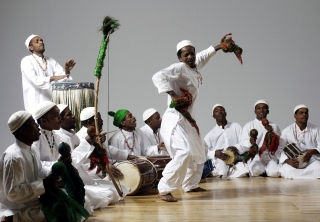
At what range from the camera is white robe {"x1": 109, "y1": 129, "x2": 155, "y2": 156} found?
306 inches

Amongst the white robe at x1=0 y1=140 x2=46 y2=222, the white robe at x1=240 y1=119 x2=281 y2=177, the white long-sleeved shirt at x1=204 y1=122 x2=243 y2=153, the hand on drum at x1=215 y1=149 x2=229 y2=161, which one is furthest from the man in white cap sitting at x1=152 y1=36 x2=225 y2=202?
the white long-sleeved shirt at x1=204 y1=122 x2=243 y2=153

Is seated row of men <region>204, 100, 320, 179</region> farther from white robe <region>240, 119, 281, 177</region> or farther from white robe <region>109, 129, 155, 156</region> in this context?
white robe <region>109, 129, 155, 156</region>

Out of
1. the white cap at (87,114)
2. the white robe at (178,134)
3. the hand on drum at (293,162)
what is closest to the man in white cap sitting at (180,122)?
the white robe at (178,134)

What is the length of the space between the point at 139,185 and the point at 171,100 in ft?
3.51

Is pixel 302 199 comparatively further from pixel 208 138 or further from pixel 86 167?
pixel 208 138

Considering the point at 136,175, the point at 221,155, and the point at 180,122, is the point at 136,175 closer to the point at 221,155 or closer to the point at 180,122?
the point at 180,122

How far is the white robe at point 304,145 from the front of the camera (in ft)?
27.4

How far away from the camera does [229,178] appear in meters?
8.69

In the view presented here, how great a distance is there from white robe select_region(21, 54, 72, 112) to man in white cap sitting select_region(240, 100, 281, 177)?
123 inches

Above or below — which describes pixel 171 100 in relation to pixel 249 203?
above

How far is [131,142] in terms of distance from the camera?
25.7ft

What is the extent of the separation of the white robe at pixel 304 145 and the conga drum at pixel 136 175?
Result: 8.82 feet

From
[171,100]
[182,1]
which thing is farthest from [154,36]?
[171,100]

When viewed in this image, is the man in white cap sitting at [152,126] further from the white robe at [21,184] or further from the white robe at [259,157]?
the white robe at [21,184]
